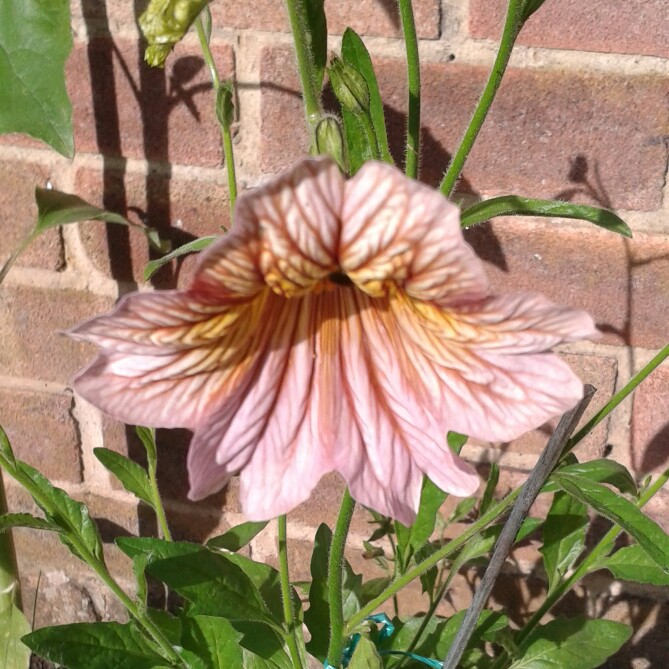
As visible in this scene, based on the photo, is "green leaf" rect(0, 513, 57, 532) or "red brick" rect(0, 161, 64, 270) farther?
"red brick" rect(0, 161, 64, 270)

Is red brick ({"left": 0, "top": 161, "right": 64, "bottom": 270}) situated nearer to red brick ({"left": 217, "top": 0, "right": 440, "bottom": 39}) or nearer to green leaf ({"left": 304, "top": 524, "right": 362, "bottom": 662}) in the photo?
red brick ({"left": 217, "top": 0, "right": 440, "bottom": 39})

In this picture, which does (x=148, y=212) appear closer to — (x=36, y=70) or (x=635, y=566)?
(x=36, y=70)

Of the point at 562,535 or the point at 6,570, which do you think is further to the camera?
the point at 6,570

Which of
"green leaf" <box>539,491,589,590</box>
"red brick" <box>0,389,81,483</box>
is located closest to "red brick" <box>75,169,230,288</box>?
"red brick" <box>0,389,81,483</box>

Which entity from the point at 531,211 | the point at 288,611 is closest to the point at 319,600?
the point at 288,611

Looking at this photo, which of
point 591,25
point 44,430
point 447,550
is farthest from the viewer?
point 44,430

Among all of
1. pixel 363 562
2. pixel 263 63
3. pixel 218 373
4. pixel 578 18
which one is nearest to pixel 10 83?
pixel 218 373

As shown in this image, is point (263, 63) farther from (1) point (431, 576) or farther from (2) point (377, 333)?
(1) point (431, 576)
